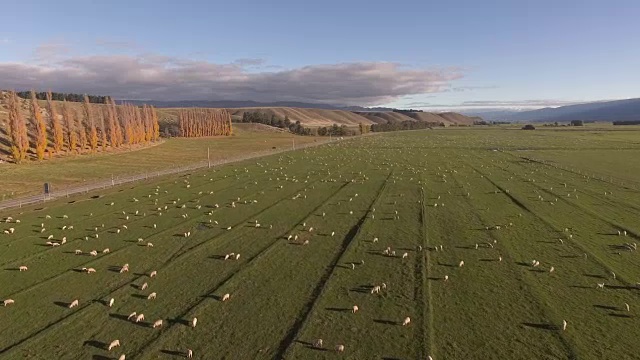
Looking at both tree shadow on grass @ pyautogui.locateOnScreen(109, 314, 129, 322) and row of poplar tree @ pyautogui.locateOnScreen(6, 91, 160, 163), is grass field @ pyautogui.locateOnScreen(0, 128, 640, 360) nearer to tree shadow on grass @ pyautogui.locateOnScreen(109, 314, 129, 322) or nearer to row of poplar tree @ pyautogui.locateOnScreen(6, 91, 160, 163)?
tree shadow on grass @ pyautogui.locateOnScreen(109, 314, 129, 322)

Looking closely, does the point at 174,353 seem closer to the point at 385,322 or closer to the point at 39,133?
the point at 385,322

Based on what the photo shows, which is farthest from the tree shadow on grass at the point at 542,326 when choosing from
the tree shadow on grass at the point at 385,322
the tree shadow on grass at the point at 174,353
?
the tree shadow on grass at the point at 174,353

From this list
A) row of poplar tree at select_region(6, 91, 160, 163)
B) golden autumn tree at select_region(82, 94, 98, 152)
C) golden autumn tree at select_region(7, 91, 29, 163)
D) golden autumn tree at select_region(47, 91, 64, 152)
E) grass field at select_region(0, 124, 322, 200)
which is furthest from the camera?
golden autumn tree at select_region(82, 94, 98, 152)

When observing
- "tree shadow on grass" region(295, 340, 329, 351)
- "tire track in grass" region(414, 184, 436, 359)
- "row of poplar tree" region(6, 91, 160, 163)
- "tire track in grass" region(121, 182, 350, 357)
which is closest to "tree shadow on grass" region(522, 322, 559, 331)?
"tire track in grass" region(414, 184, 436, 359)

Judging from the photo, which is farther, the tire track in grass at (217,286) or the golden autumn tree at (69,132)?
the golden autumn tree at (69,132)

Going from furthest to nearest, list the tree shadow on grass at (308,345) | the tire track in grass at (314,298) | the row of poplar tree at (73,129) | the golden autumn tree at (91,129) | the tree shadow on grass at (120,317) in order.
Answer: the golden autumn tree at (91,129), the row of poplar tree at (73,129), the tree shadow on grass at (120,317), the tire track in grass at (314,298), the tree shadow on grass at (308,345)

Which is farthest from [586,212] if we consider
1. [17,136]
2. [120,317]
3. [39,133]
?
[39,133]

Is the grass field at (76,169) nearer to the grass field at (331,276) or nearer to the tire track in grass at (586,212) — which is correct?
the grass field at (331,276)
